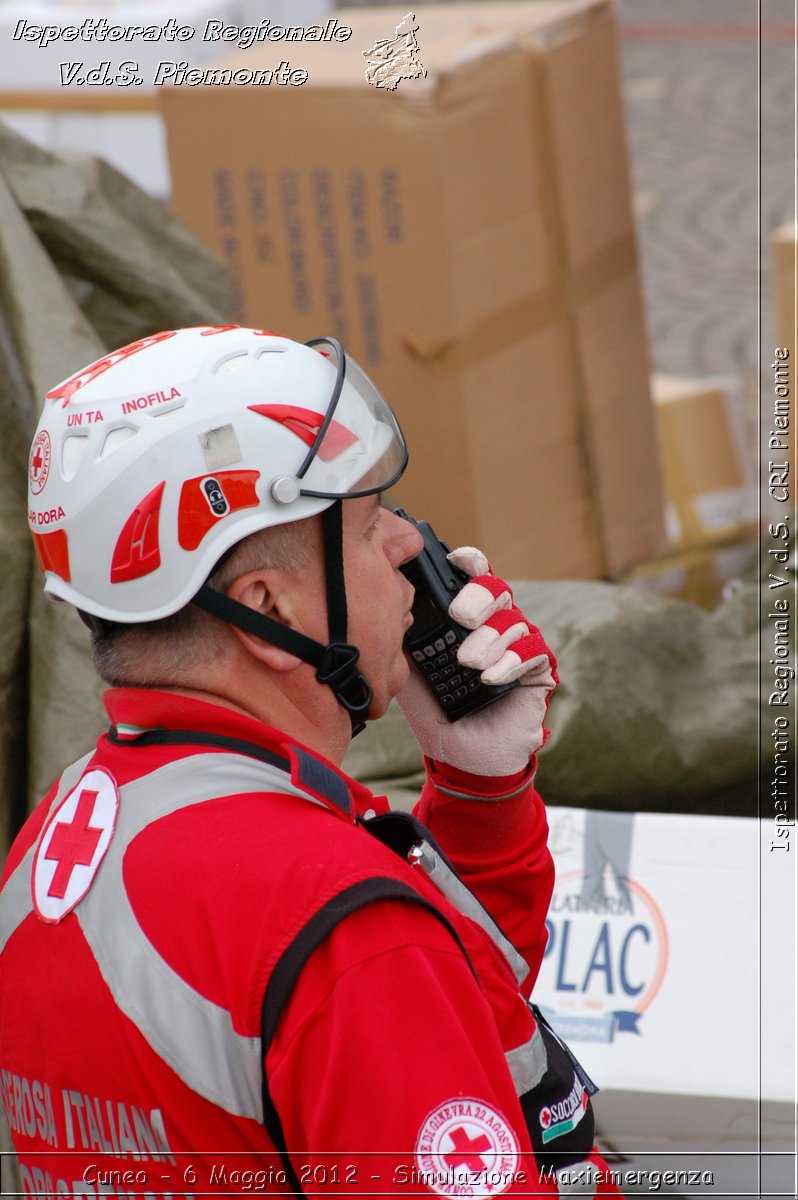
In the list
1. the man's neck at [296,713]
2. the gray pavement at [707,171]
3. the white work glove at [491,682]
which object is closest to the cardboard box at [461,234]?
the gray pavement at [707,171]

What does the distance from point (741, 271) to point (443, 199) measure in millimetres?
3932

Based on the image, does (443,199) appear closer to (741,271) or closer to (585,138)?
(585,138)

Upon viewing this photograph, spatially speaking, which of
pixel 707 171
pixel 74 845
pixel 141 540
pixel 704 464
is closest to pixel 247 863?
pixel 74 845

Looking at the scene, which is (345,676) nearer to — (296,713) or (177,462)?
(296,713)

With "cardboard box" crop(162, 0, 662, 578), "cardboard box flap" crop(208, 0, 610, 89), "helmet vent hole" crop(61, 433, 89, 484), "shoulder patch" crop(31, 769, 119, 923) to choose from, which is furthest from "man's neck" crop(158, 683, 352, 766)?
"cardboard box flap" crop(208, 0, 610, 89)

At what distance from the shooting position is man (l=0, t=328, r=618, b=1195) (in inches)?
42.8

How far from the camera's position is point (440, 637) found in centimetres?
164

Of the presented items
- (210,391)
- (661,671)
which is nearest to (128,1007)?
(210,391)

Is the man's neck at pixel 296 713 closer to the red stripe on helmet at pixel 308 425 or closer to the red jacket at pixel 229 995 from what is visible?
the red jacket at pixel 229 995

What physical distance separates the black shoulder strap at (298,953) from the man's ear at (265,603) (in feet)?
0.95

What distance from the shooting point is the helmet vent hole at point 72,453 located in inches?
Result: 53.2

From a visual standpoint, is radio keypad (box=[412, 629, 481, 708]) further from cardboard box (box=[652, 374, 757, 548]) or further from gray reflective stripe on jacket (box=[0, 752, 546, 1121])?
cardboard box (box=[652, 374, 757, 548])

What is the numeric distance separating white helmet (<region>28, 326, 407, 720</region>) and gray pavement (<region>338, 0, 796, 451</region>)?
2.78m

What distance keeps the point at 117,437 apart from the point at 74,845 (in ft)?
1.29
